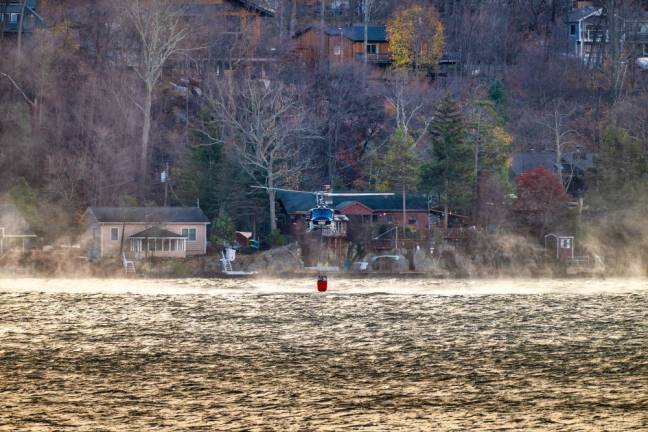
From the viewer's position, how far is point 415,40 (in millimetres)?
104000

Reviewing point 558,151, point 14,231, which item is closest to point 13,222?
point 14,231

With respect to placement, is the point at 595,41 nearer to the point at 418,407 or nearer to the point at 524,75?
the point at 524,75

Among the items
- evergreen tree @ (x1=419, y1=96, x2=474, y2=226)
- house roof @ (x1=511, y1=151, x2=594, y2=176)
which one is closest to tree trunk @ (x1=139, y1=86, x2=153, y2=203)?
evergreen tree @ (x1=419, y1=96, x2=474, y2=226)

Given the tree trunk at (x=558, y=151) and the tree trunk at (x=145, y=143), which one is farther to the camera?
the tree trunk at (x=558, y=151)

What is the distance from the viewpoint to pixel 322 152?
90438 mm

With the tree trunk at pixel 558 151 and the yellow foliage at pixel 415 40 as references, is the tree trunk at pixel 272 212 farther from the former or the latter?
the yellow foliage at pixel 415 40

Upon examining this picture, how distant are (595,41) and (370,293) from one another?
56.5 metres

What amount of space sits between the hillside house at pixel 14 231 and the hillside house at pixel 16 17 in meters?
23.5

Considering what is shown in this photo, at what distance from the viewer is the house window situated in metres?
76.8

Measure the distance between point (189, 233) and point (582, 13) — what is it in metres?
52.3

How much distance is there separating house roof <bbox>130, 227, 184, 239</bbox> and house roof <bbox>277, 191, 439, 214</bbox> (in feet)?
24.7

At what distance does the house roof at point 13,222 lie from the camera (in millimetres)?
75875

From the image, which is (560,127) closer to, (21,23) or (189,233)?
(189,233)

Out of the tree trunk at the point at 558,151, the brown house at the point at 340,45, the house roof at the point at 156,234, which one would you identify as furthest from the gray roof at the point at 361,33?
the house roof at the point at 156,234
